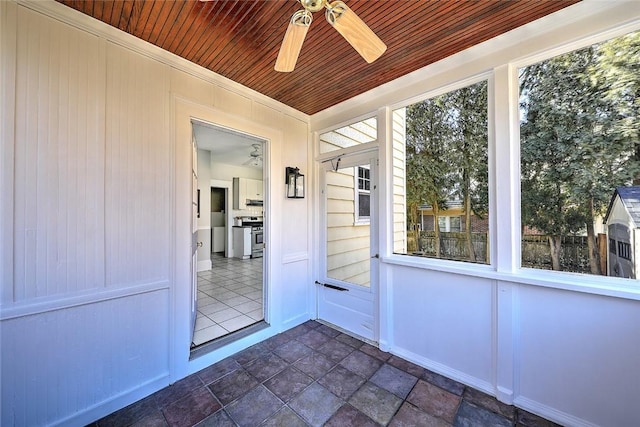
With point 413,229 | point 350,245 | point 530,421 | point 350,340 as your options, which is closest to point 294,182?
point 350,245

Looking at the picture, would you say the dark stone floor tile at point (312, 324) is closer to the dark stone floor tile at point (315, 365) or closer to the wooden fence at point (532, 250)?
the dark stone floor tile at point (315, 365)

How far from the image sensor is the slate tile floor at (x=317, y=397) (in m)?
1.64

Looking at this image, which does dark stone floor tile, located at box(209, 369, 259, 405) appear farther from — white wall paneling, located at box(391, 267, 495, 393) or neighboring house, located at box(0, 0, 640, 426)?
white wall paneling, located at box(391, 267, 495, 393)

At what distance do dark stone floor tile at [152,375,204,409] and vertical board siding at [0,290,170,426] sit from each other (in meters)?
0.14

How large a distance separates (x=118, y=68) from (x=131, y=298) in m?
1.70

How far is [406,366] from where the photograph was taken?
7.30 ft

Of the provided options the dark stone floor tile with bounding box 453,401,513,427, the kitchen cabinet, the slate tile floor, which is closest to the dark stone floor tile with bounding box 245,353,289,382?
the slate tile floor

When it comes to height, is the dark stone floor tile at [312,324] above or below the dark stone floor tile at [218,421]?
above

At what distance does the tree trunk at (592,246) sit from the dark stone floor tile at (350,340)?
2.00m

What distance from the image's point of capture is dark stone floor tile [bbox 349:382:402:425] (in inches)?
66.1

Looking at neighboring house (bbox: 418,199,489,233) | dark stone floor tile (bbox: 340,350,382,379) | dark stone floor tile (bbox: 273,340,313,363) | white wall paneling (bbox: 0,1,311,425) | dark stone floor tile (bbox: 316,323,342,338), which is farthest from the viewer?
dark stone floor tile (bbox: 316,323,342,338)

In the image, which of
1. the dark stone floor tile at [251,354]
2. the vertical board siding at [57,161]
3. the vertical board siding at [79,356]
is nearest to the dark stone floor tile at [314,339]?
the dark stone floor tile at [251,354]

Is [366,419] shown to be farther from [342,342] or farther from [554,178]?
[554,178]

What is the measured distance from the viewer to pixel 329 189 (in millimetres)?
3145
